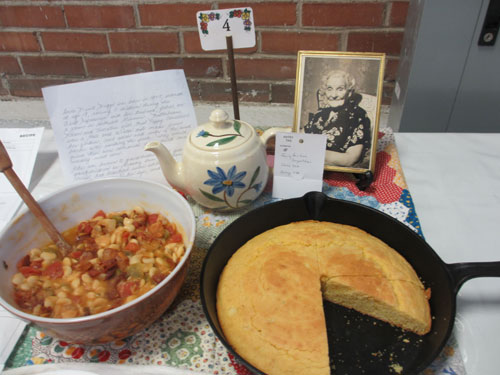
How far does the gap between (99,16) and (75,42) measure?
24 centimetres

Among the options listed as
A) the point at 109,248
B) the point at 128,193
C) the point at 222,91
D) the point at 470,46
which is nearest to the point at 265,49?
the point at 222,91

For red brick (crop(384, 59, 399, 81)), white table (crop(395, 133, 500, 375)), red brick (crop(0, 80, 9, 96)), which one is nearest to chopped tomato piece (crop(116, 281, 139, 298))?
white table (crop(395, 133, 500, 375))

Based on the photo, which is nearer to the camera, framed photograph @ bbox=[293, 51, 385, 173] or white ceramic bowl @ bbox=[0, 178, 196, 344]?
white ceramic bowl @ bbox=[0, 178, 196, 344]

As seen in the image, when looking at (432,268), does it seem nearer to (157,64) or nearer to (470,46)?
(470,46)

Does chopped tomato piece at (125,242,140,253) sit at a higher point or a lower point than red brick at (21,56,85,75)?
lower

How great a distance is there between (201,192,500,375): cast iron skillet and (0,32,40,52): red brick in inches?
79.6

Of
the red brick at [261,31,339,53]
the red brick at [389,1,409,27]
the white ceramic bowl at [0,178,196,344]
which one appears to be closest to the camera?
the white ceramic bowl at [0,178,196,344]

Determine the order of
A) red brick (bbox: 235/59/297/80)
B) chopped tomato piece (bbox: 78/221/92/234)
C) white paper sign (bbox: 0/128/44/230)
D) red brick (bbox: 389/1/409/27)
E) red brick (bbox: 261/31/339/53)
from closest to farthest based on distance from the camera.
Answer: chopped tomato piece (bbox: 78/221/92/234) < white paper sign (bbox: 0/128/44/230) < red brick (bbox: 389/1/409/27) < red brick (bbox: 261/31/339/53) < red brick (bbox: 235/59/297/80)

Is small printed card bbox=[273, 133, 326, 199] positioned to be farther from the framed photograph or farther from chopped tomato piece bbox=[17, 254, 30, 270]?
chopped tomato piece bbox=[17, 254, 30, 270]

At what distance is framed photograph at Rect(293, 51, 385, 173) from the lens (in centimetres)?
113

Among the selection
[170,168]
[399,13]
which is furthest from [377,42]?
[170,168]

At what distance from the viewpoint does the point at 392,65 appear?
6.56ft

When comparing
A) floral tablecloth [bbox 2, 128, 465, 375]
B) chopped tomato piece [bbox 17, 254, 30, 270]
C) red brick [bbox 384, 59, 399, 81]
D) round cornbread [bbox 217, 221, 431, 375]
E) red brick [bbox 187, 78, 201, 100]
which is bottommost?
floral tablecloth [bbox 2, 128, 465, 375]

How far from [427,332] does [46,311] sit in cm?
85
